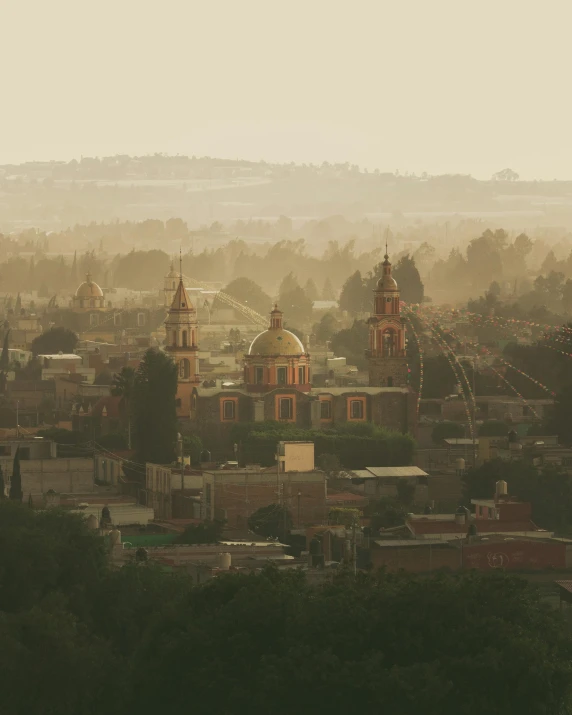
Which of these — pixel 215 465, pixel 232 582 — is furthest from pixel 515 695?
pixel 215 465

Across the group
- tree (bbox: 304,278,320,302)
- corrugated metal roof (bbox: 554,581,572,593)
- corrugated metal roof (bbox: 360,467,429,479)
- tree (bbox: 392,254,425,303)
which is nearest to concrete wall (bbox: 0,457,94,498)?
corrugated metal roof (bbox: 360,467,429,479)

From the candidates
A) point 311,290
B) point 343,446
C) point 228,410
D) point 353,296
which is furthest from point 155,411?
point 311,290

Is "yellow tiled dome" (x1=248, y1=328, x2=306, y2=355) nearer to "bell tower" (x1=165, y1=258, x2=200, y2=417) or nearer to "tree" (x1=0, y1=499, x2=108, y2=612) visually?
"bell tower" (x1=165, y1=258, x2=200, y2=417)

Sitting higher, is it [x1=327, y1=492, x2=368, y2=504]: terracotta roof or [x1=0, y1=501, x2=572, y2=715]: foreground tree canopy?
[x1=0, y1=501, x2=572, y2=715]: foreground tree canopy

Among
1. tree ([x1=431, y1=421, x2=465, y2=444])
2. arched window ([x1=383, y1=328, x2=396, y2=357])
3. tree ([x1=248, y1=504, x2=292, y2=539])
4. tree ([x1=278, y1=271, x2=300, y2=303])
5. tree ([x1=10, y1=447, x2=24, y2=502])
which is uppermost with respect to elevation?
tree ([x1=278, y1=271, x2=300, y2=303])

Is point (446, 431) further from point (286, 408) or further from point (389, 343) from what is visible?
point (286, 408)
